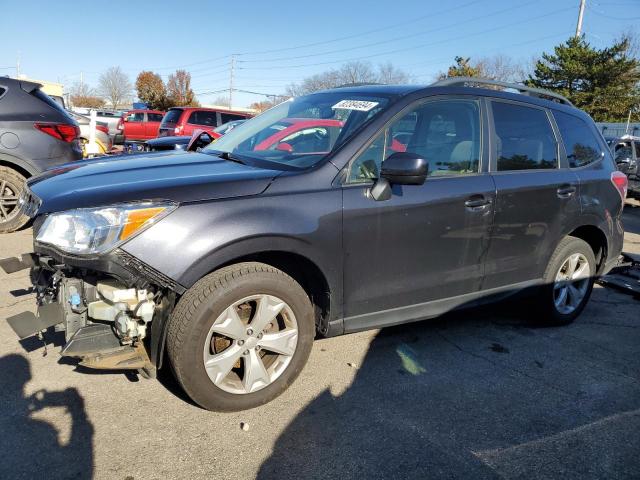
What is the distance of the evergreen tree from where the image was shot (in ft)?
109

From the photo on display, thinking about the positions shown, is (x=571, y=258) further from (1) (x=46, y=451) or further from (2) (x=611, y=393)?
(1) (x=46, y=451)

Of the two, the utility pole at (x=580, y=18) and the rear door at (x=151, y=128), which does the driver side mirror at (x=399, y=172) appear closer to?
the rear door at (x=151, y=128)

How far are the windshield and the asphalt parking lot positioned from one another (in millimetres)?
1435

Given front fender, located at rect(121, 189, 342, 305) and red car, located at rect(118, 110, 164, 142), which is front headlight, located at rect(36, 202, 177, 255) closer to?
front fender, located at rect(121, 189, 342, 305)

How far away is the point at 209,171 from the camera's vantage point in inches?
116

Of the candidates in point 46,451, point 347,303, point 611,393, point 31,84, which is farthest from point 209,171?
point 31,84

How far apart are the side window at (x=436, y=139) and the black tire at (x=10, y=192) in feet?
15.9

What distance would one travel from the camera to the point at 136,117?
2503 cm

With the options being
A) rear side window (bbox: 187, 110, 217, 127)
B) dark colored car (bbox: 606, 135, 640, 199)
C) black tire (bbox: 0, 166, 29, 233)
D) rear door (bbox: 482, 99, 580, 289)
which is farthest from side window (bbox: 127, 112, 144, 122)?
rear door (bbox: 482, 99, 580, 289)

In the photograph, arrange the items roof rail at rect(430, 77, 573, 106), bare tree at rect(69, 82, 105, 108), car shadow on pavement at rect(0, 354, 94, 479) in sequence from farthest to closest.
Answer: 1. bare tree at rect(69, 82, 105, 108)
2. roof rail at rect(430, 77, 573, 106)
3. car shadow on pavement at rect(0, 354, 94, 479)

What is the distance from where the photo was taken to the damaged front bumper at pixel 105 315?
251 cm

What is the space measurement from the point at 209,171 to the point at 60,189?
0.81m

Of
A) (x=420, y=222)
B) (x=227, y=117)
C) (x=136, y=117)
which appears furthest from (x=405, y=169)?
(x=136, y=117)

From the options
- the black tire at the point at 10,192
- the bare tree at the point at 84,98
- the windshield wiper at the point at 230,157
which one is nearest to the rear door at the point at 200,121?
the black tire at the point at 10,192
